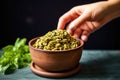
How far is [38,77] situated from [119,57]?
15.2 inches

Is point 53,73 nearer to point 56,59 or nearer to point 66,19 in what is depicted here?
point 56,59

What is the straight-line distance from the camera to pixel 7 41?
1.56m

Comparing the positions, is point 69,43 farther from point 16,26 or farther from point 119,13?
point 16,26

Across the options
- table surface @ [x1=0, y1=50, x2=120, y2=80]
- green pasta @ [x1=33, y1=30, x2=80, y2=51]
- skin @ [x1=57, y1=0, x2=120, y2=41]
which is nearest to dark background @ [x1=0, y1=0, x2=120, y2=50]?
skin @ [x1=57, y1=0, x2=120, y2=41]

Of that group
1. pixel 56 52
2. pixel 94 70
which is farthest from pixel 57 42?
pixel 94 70

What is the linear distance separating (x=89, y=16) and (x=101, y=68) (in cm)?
21

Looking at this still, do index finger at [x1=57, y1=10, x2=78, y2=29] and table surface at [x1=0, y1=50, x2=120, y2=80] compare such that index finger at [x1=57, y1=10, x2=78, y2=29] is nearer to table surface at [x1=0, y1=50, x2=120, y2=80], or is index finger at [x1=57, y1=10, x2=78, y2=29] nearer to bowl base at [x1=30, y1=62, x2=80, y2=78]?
table surface at [x1=0, y1=50, x2=120, y2=80]

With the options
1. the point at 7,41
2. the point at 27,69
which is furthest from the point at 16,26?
the point at 27,69

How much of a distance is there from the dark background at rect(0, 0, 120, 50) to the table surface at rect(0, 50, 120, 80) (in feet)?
1.05

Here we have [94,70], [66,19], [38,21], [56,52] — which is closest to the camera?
[56,52]

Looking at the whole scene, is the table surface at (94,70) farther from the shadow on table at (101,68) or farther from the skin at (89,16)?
the skin at (89,16)

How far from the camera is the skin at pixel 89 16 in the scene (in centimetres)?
109

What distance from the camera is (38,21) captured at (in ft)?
4.92

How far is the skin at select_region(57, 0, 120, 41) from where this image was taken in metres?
1.09
